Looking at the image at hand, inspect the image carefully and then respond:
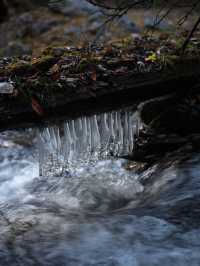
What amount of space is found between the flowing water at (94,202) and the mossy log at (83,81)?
1.26ft

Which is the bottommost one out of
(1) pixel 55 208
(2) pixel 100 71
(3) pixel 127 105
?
(1) pixel 55 208

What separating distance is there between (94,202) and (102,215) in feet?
1.85

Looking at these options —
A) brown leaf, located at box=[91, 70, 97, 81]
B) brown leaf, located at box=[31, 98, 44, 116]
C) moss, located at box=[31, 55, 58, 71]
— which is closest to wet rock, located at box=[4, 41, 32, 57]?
moss, located at box=[31, 55, 58, 71]

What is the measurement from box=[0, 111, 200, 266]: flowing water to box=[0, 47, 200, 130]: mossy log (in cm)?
38

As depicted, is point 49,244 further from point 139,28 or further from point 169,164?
point 139,28

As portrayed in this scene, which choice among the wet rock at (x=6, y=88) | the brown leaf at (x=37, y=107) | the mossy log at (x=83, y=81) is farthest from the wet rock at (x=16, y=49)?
the brown leaf at (x=37, y=107)

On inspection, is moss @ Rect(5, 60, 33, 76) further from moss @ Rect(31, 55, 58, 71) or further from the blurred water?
the blurred water

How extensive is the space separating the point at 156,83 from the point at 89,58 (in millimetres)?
825

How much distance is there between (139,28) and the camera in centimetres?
1142

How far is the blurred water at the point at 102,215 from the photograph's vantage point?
3.87 metres

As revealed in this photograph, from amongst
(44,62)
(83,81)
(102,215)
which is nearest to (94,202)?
(102,215)

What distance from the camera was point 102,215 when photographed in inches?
183

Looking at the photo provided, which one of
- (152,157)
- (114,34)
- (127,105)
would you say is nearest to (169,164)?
(152,157)

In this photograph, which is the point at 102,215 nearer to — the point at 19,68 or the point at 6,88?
the point at 6,88
